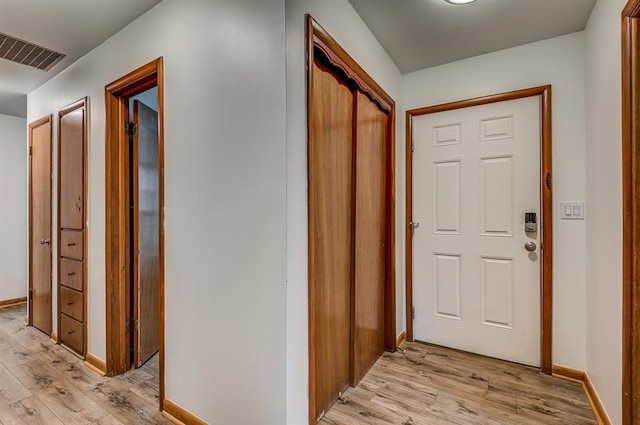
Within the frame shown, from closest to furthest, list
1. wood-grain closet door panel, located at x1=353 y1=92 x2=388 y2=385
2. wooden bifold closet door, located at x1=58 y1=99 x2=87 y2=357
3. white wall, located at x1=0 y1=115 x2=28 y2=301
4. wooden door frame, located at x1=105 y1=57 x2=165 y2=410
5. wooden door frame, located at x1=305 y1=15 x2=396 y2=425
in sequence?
wooden door frame, located at x1=305 y1=15 x2=396 y2=425, wood-grain closet door panel, located at x1=353 y1=92 x2=388 y2=385, wooden door frame, located at x1=105 y1=57 x2=165 y2=410, wooden bifold closet door, located at x1=58 y1=99 x2=87 y2=357, white wall, located at x1=0 y1=115 x2=28 y2=301

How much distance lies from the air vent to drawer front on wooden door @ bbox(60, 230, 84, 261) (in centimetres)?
141

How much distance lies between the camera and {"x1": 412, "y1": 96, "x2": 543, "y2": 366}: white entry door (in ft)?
7.82

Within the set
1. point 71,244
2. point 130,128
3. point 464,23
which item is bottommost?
point 71,244

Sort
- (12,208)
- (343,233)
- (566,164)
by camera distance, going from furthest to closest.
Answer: (12,208)
(566,164)
(343,233)

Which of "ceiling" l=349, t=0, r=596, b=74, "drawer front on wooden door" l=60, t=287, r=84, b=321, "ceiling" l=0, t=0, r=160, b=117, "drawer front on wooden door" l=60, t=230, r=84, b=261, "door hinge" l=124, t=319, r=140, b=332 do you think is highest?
"ceiling" l=0, t=0, r=160, b=117

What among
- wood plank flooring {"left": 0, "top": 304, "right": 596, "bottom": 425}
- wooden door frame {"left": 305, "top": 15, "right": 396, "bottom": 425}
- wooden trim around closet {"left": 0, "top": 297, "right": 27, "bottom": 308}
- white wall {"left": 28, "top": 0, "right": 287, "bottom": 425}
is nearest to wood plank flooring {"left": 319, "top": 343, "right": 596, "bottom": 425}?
wood plank flooring {"left": 0, "top": 304, "right": 596, "bottom": 425}

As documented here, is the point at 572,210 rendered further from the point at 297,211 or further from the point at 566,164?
the point at 297,211

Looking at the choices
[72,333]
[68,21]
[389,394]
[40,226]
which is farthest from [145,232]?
[389,394]

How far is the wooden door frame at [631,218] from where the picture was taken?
54.4 inches

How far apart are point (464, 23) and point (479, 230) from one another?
1.50 metres

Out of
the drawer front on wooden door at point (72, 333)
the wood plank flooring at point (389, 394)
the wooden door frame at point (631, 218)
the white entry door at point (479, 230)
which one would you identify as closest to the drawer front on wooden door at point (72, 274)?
the drawer front on wooden door at point (72, 333)

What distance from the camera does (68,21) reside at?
6.81 ft

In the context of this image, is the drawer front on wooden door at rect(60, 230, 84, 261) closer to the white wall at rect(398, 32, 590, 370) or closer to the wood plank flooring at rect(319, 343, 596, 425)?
the wood plank flooring at rect(319, 343, 596, 425)

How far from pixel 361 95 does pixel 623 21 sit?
1318 mm
